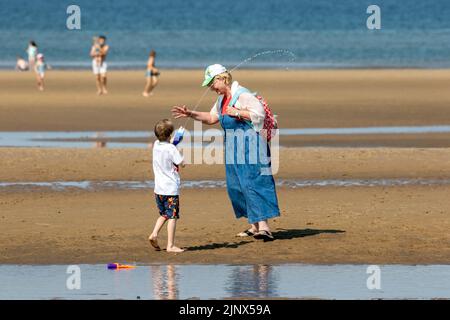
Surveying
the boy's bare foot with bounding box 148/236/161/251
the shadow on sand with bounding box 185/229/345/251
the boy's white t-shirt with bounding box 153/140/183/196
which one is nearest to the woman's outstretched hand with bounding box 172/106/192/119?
the boy's white t-shirt with bounding box 153/140/183/196

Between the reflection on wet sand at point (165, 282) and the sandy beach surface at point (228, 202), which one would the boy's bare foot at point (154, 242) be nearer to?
the sandy beach surface at point (228, 202)

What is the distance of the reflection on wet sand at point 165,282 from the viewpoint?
10.4 m

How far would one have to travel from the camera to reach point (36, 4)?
6609 inches

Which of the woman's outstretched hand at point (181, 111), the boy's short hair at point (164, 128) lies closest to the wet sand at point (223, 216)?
Answer: the boy's short hair at point (164, 128)

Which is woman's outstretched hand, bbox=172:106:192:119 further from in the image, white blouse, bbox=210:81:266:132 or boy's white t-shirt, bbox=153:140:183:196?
white blouse, bbox=210:81:266:132

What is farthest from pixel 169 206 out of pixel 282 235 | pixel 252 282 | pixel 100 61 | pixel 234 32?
pixel 234 32

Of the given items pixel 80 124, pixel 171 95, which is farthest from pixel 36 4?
pixel 80 124

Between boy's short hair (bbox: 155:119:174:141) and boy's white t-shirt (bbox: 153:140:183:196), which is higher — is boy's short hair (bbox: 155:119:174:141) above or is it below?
above

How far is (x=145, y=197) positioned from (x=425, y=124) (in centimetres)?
1312

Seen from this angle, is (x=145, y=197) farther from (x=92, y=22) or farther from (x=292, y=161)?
(x=92, y=22)

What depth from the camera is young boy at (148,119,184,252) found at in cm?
1263

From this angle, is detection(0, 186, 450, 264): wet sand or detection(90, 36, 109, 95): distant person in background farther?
detection(90, 36, 109, 95): distant person in background

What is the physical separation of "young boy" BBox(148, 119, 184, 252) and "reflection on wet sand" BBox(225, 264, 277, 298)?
108 cm

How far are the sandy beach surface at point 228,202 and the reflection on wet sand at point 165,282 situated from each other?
510 millimetres
